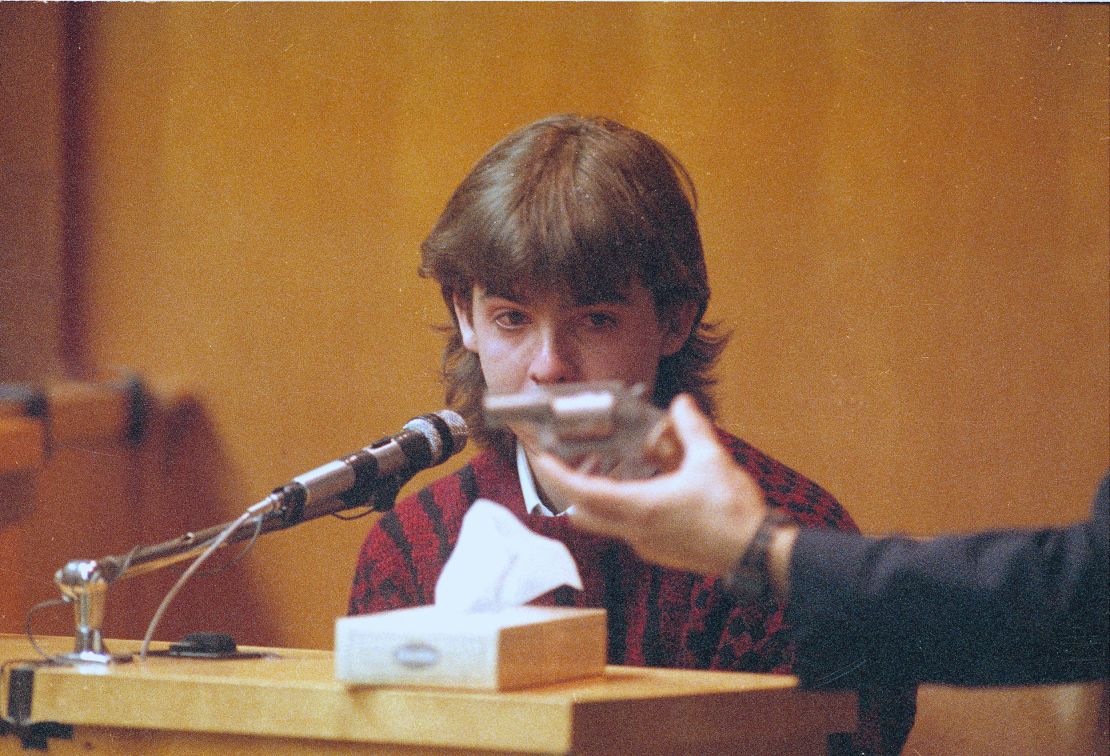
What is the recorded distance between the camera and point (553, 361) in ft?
5.48

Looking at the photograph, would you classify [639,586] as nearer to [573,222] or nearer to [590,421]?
[573,222]

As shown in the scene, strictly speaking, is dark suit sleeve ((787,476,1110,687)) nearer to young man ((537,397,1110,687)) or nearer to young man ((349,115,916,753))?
young man ((537,397,1110,687))

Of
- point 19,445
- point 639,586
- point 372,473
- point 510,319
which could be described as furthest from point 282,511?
point 19,445

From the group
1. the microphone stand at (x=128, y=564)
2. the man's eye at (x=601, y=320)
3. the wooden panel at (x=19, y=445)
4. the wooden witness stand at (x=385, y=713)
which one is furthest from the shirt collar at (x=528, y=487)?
the wooden panel at (x=19, y=445)

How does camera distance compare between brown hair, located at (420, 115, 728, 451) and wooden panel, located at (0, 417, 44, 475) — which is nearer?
brown hair, located at (420, 115, 728, 451)

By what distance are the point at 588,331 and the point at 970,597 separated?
2.39 feet

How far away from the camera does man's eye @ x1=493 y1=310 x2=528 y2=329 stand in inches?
68.9

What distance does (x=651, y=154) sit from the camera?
1896 mm

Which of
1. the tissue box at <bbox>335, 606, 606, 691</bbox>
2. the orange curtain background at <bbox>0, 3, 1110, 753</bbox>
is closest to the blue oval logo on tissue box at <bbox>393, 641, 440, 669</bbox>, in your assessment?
the tissue box at <bbox>335, 606, 606, 691</bbox>

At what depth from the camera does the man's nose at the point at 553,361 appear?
166 cm

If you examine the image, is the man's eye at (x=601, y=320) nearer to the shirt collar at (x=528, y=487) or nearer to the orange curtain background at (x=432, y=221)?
the shirt collar at (x=528, y=487)

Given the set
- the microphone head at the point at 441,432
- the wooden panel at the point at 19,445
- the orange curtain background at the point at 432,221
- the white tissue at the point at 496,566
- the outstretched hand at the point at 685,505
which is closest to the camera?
the outstretched hand at the point at 685,505

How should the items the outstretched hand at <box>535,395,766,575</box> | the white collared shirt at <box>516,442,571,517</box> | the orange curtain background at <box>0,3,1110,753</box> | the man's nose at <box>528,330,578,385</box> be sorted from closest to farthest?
the outstretched hand at <box>535,395,766,575</box> < the man's nose at <box>528,330,578,385</box> < the white collared shirt at <box>516,442,571,517</box> < the orange curtain background at <box>0,3,1110,753</box>

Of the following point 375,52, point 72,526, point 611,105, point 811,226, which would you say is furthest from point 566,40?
point 72,526
